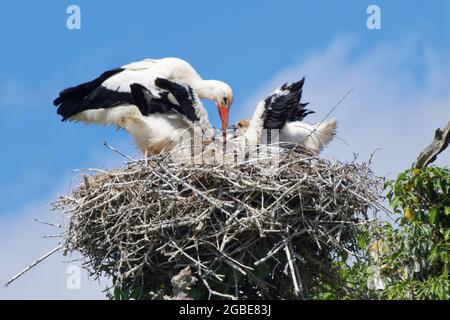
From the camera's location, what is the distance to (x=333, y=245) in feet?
35.3

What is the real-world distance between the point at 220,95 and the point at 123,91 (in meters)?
0.97

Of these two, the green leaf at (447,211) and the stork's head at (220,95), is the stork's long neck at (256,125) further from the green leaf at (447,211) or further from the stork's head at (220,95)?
the green leaf at (447,211)

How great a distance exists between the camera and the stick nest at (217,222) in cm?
1038

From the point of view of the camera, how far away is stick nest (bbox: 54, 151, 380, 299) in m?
10.4

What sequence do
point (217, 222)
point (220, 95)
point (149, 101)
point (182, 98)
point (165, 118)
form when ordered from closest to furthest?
point (217, 222) → point (182, 98) → point (165, 118) → point (149, 101) → point (220, 95)

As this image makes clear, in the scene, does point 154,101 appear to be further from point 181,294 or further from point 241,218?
point 181,294

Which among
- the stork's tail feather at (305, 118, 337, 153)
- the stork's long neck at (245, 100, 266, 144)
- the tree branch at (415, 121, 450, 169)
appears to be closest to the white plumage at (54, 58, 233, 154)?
the stork's long neck at (245, 100, 266, 144)

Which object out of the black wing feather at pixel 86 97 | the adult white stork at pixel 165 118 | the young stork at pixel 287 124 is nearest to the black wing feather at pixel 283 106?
the young stork at pixel 287 124

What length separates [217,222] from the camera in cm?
1048

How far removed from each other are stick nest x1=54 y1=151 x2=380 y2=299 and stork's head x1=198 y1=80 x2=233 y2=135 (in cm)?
195

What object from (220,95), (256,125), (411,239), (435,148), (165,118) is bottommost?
(411,239)

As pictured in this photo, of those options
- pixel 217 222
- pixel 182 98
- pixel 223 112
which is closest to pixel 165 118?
pixel 182 98

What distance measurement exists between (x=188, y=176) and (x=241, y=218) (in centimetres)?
57

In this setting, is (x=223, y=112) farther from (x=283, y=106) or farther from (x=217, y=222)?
(x=217, y=222)
